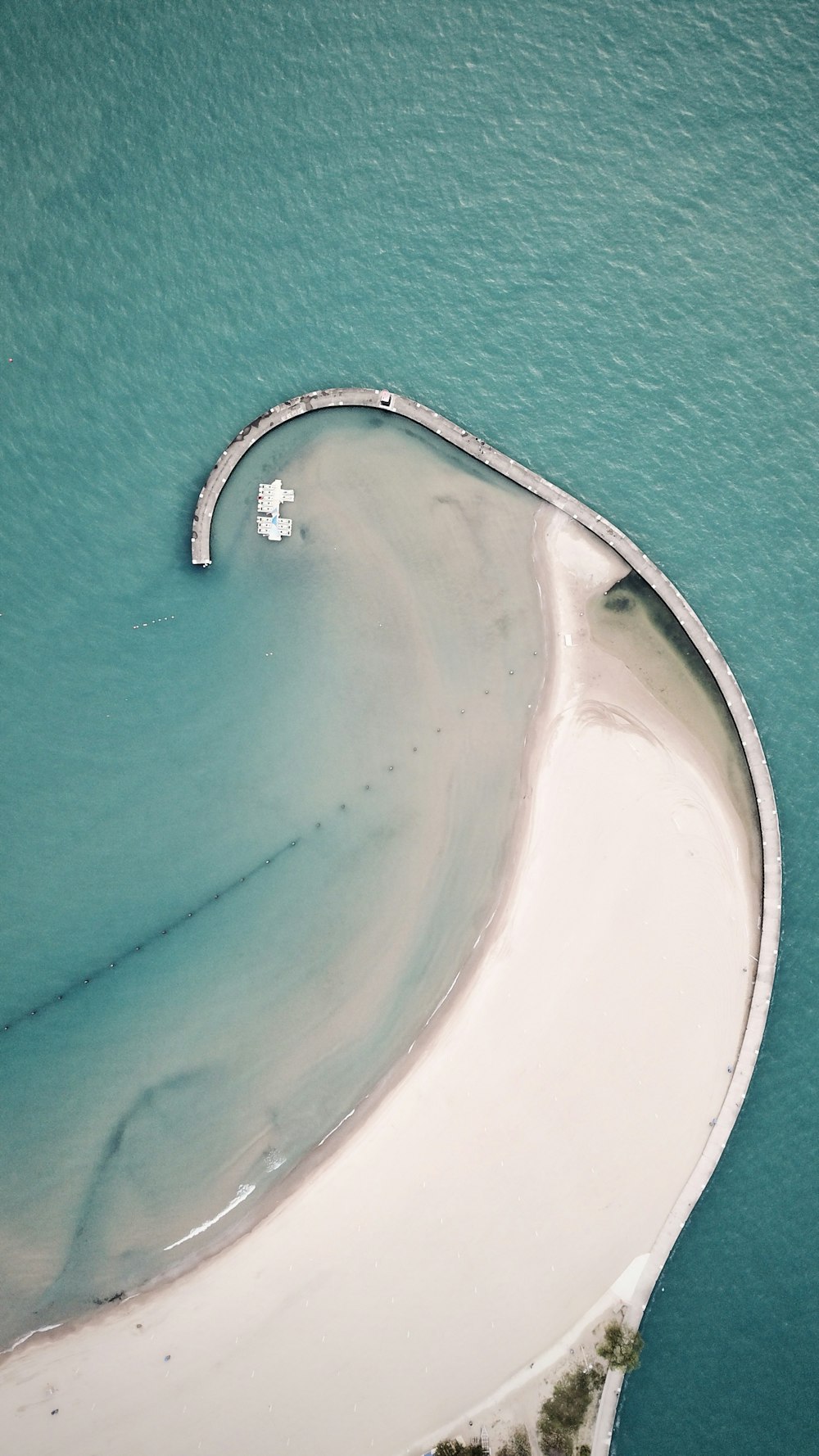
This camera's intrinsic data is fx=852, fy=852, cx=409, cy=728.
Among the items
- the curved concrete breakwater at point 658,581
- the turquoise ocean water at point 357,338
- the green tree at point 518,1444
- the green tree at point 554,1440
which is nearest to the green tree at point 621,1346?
the green tree at point 554,1440

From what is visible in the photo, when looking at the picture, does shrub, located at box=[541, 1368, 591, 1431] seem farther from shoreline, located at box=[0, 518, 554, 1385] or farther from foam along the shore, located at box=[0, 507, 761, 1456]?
shoreline, located at box=[0, 518, 554, 1385]

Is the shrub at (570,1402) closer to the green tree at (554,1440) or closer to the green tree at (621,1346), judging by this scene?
the green tree at (554,1440)

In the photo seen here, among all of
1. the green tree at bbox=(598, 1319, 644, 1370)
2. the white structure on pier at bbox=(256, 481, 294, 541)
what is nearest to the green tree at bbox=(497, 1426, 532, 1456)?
the green tree at bbox=(598, 1319, 644, 1370)

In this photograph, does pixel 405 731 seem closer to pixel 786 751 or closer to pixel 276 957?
pixel 276 957

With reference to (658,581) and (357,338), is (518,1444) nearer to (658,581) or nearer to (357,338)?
(658,581)

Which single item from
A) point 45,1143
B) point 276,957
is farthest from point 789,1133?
point 45,1143

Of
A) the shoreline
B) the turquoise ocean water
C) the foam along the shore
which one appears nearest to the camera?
the foam along the shore
